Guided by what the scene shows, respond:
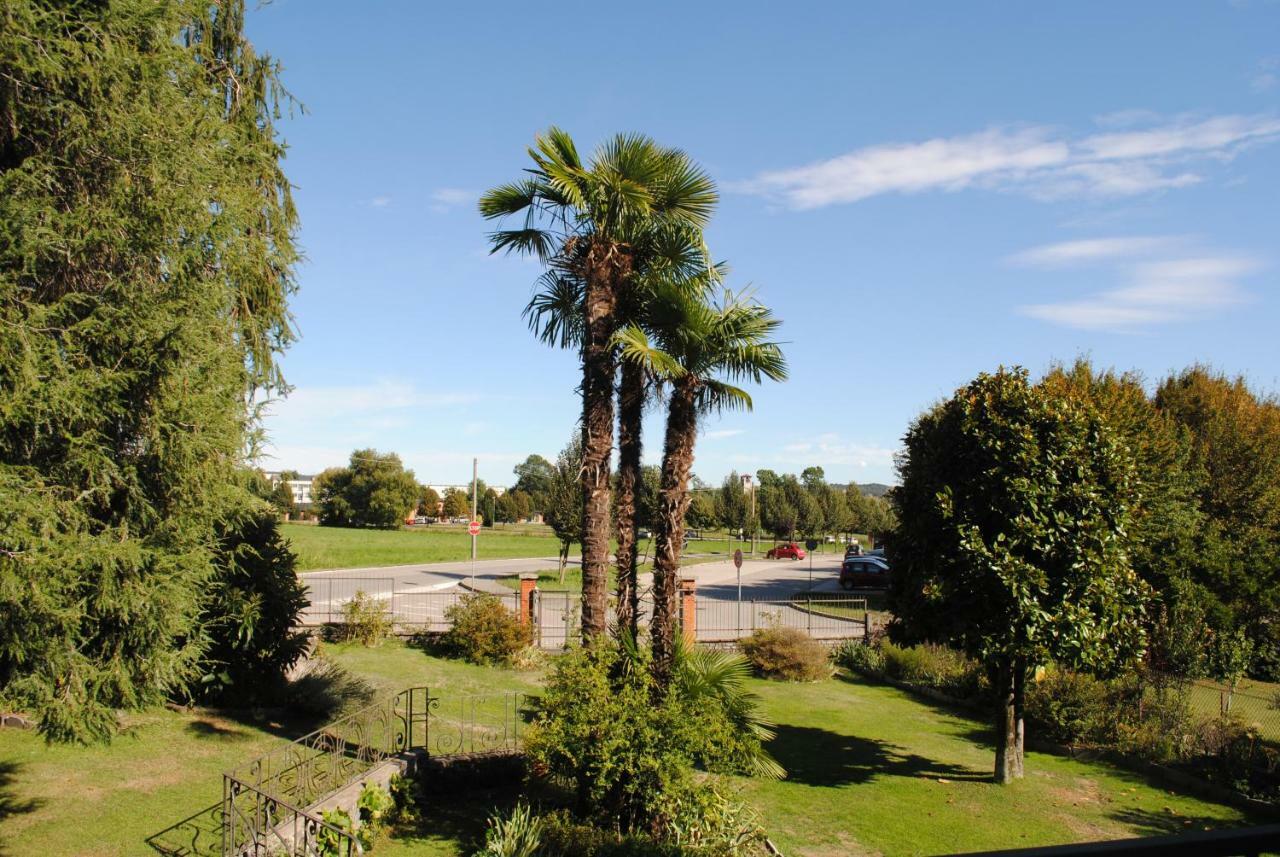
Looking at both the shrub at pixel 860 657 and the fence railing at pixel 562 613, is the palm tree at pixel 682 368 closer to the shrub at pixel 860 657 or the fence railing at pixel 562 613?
the fence railing at pixel 562 613

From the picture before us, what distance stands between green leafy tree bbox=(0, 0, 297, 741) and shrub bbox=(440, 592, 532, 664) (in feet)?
34.6

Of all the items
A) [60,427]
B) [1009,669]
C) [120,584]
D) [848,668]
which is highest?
[60,427]

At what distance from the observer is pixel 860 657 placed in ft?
72.0

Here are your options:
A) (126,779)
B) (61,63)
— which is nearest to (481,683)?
(126,779)

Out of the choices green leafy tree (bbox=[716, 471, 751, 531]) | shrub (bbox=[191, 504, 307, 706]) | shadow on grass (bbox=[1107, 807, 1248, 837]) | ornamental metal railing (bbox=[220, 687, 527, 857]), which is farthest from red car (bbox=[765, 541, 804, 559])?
shadow on grass (bbox=[1107, 807, 1248, 837])

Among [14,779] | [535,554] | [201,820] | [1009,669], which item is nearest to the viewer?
[201,820]

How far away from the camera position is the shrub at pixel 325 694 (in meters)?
14.5

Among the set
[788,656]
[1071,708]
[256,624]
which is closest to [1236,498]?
[1071,708]

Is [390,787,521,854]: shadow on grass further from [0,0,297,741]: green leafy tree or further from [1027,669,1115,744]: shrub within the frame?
[1027,669,1115,744]: shrub

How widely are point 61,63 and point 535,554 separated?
52.2 meters

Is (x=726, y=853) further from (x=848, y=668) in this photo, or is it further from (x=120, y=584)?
(x=848, y=668)

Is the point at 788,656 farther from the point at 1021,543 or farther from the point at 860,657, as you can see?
the point at 1021,543

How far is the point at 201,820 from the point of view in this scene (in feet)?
32.1

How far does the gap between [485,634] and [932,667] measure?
34.2ft
